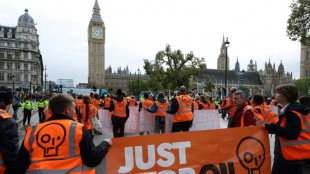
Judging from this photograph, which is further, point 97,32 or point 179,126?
point 97,32

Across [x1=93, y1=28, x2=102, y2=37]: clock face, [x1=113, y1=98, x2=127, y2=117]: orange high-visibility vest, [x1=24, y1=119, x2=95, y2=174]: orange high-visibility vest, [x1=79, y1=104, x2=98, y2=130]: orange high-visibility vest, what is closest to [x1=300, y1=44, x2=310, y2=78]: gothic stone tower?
Result: [x1=93, y1=28, x2=102, y2=37]: clock face

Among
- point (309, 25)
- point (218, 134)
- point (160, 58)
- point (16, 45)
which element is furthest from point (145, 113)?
point (16, 45)

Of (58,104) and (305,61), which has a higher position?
(305,61)

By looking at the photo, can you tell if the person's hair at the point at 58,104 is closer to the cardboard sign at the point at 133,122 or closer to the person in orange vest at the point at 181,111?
the person in orange vest at the point at 181,111

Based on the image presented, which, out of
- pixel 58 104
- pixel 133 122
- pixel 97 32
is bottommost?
pixel 133 122

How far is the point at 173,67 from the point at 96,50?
79.4m

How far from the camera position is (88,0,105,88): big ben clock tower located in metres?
Result: 116

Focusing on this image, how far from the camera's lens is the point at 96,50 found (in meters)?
117

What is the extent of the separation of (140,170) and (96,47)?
11756cm

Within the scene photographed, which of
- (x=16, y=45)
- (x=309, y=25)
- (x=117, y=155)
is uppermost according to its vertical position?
(x=16, y=45)

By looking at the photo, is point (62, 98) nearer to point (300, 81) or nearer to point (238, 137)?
point (238, 137)

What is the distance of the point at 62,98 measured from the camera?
8.50 ft

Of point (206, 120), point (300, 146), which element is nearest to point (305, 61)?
point (206, 120)

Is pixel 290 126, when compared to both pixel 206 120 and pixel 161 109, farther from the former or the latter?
pixel 206 120
